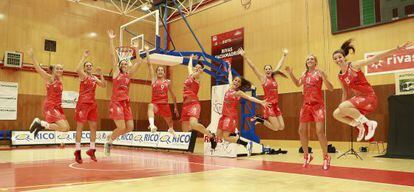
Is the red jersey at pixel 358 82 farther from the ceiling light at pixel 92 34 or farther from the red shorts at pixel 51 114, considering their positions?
the ceiling light at pixel 92 34

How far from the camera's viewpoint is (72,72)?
58.1ft

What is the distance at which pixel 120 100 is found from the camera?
7.58m

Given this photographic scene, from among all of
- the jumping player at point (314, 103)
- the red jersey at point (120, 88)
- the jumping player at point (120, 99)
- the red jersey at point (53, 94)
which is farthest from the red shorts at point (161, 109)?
the jumping player at point (314, 103)

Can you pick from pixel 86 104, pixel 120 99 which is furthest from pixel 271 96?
pixel 86 104

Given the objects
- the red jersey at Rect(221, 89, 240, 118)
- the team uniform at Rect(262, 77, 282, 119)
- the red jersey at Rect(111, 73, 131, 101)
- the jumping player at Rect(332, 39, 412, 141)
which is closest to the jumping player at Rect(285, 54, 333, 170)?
the jumping player at Rect(332, 39, 412, 141)

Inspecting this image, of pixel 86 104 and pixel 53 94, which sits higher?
pixel 53 94

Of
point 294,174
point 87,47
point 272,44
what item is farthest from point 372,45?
point 87,47

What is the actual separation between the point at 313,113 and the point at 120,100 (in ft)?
13.0

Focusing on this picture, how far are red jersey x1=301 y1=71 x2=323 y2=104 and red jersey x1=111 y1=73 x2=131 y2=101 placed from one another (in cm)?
377

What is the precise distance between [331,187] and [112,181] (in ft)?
10.9

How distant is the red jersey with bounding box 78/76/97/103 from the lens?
7.86 m

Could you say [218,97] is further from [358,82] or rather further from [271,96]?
[358,82]

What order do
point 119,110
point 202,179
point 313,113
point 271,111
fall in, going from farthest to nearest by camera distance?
1. point 271,111
2. point 119,110
3. point 313,113
4. point 202,179

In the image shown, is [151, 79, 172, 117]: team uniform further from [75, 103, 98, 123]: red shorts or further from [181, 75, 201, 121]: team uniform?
[75, 103, 98, 123]: red shorts
